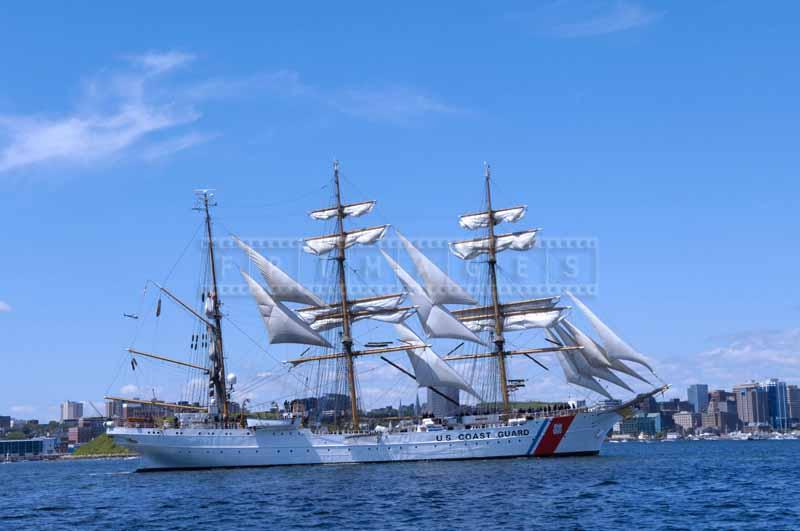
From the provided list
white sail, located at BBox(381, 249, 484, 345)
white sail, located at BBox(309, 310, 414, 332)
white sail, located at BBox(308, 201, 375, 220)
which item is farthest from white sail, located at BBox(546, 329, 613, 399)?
white sail, located at BBox(308, 201, 375, 220)

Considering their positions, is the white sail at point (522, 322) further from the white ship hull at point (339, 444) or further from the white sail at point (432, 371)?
the white ship hull at point (339, 444)

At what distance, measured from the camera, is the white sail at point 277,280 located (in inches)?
3250

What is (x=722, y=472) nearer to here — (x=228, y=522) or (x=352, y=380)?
(x=352, y=380)

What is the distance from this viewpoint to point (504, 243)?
88.4 m

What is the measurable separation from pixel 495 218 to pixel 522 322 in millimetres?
9992

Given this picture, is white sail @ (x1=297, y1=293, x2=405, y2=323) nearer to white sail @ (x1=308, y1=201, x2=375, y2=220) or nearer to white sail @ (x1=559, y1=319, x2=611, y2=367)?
white sail @ (x1=308, y1=201, x2=375, y2=220)

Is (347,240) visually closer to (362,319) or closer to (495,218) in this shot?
(362,319)

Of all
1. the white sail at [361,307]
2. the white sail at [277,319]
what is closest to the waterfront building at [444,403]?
the white sail at [361,307]

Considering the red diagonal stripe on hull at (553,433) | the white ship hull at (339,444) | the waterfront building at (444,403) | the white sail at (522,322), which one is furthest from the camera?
the white sail at (522,322)

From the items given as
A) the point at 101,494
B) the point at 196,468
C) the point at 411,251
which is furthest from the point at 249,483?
the point at 411,251

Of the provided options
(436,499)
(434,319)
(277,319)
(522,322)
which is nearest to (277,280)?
(277,319)

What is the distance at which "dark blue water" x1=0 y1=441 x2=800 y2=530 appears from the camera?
43.2 metres

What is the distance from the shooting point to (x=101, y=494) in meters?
65.2

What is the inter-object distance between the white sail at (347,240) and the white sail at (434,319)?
5.33 metres
